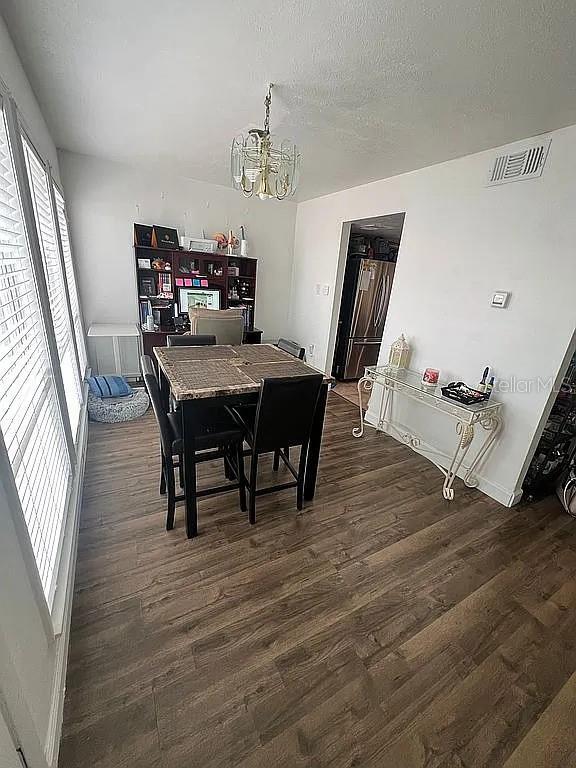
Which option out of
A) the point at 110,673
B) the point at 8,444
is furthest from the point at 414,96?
the point at 110,673

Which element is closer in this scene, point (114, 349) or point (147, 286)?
point (114, 349)

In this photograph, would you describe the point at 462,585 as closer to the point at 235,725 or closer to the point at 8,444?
the point at 235,725

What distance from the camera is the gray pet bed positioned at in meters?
3.21

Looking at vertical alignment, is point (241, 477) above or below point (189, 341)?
below

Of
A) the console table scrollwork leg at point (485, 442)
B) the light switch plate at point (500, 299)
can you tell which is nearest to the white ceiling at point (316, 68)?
the light switch plate at point (500, 299)

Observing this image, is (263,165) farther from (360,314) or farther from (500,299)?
(360,314)

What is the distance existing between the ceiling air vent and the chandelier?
156 centimetres

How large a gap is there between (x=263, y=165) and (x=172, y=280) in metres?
2.70

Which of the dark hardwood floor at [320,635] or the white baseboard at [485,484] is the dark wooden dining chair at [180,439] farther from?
the white baseboard at [485,484]

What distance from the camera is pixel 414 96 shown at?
1.84 metres

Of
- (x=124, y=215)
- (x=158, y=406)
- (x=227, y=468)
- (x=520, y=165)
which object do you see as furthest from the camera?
(x=124, y=215)

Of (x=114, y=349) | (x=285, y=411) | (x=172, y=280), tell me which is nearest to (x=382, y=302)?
(x=172, y=280)

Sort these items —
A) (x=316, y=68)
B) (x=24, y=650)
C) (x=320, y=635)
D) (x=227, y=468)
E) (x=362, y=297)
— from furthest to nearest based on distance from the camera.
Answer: (x=362, y=297) → (x=227, y=468) → (x=316, y=68) → (x=320, y=635) → (x=24, y=650)

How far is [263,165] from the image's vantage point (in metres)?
1.84
